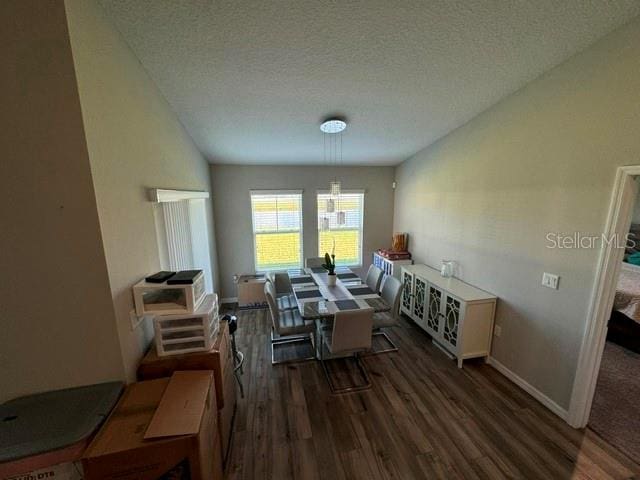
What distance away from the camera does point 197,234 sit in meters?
3.19

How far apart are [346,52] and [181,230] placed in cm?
210

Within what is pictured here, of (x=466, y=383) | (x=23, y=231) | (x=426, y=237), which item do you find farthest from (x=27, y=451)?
(x=426, y=237)

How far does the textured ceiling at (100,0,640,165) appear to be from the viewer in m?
1.40

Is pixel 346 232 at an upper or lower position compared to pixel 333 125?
lower

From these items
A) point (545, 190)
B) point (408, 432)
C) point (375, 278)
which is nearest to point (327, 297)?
point (375, 278)

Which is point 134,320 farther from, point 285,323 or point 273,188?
point 273,188

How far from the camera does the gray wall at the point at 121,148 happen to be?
3.73ft

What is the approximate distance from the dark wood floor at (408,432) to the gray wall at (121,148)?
3.91ft

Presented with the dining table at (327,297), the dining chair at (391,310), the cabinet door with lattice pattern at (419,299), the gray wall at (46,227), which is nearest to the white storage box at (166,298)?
the gray wall at (46,227)

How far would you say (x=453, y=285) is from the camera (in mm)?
3004

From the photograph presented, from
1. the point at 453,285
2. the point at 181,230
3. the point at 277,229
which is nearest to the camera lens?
the point at 181,230

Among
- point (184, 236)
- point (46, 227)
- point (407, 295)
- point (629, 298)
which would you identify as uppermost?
point (46, 227)

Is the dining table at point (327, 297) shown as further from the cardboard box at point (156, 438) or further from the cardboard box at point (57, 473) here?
the cardboard box at point (57, 473)

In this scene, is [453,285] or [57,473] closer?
[57,473]
